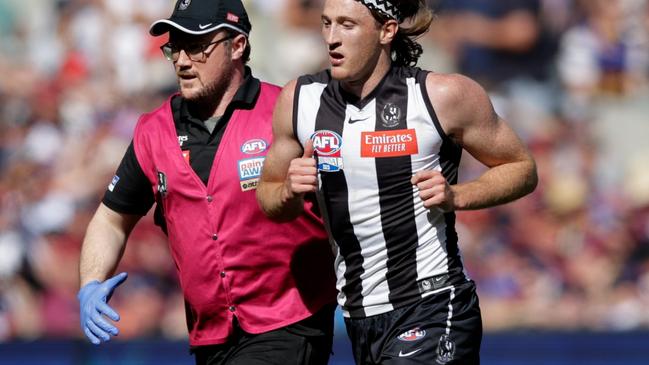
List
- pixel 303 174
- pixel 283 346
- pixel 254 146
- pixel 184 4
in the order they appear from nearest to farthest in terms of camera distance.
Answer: pixel 303 174 < pixel 283 346 < pixel 254 146 < pixel 184 4

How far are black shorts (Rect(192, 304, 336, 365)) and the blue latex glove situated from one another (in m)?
0.44

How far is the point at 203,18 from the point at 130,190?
0.84 meters

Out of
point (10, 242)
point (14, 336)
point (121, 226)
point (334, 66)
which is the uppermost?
point (334, 66)

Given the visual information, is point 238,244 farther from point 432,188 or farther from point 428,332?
point 432,188

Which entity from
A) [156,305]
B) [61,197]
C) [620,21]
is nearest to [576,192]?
[620,21]

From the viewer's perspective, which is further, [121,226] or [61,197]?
[61,197]

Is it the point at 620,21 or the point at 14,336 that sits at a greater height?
the point at 620,21

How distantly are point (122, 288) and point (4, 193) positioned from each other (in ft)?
4.57

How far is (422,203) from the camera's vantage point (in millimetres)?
4359

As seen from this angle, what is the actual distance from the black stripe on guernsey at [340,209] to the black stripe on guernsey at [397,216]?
0.45ft

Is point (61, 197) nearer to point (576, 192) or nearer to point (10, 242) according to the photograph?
point (10, 242)

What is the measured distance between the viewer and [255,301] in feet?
15.9

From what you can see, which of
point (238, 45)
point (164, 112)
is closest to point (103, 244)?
point (164, 112)

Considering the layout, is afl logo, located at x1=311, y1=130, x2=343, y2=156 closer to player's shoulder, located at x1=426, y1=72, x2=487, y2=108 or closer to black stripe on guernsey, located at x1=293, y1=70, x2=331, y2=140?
black stripe on guernsey, located at x1=293, y1=70, x2=331, y2=140
